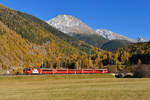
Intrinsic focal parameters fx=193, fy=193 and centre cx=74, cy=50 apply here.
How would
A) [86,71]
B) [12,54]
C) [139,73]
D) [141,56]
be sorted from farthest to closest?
[12,54] < [141,56] < [86,71] < [139,73]

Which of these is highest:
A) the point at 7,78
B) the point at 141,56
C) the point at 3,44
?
the point at 3,44

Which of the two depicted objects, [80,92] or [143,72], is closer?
[80,92]

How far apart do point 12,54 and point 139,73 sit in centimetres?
14373

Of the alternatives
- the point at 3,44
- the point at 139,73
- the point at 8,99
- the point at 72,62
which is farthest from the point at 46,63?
Result: the point at 8,99

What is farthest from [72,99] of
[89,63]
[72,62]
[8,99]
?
[72,62]

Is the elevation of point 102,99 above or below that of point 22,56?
below

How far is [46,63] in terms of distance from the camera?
180125 millimetres

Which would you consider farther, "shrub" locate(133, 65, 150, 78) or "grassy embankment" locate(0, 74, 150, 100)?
"shrub" locate(133, 65, 150, 78)

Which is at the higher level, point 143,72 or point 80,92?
point 143,72

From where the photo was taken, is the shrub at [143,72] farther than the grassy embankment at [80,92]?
Yes

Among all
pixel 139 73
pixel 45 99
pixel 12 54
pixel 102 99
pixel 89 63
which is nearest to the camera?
pixel 102 99

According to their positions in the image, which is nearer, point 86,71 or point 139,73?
point 139,73

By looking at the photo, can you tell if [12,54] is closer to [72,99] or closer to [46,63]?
[46,63]

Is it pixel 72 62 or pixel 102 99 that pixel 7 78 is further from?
pixel 72 62
